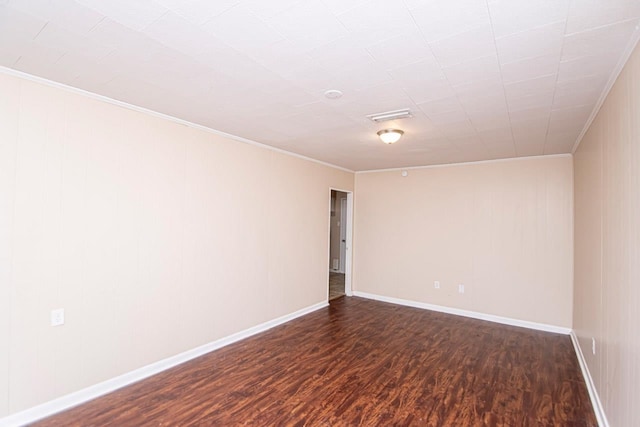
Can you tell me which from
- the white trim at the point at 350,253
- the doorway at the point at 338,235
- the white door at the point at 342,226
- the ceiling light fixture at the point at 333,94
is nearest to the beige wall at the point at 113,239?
the ceiling light fixture at the point at 333,94

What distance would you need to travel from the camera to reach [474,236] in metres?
4.94

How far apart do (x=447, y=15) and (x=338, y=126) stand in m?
1.81

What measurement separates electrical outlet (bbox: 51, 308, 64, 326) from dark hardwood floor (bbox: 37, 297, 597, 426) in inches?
26.5

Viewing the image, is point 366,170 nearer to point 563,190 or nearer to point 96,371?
point 563,190

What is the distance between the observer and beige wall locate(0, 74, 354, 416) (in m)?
2.20

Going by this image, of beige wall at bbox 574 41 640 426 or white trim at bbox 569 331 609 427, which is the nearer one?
beige wall at bbox 574 41 640 426

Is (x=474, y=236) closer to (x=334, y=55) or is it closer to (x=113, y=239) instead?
(x=334, y=55)

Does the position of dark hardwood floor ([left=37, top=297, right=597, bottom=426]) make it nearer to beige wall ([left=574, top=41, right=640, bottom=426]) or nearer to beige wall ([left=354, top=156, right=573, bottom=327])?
beige wall ([left=574, top=41, right=640, bottom=426])

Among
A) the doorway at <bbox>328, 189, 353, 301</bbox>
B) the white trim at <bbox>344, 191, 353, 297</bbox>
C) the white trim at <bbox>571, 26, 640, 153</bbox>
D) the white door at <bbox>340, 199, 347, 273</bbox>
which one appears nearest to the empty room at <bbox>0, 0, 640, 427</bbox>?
the white trim at <bbox>571, 26, 640, 153</bbox>

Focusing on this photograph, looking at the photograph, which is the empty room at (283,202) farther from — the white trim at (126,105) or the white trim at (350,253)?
the white trim at (350,253)

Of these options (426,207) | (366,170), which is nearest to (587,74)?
(426,207)

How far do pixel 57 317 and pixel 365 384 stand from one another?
8.51 ft

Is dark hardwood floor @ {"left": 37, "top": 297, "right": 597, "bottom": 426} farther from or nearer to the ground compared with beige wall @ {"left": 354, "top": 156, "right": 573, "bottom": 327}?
nearer to the ground

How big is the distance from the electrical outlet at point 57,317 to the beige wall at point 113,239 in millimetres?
43
